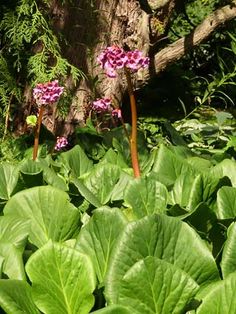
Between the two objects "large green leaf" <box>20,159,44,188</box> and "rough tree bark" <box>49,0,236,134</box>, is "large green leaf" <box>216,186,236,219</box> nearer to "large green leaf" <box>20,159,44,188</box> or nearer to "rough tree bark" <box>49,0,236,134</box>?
"large green leaf" <box>20,159,44,188</box>

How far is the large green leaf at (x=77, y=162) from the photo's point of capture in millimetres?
2262

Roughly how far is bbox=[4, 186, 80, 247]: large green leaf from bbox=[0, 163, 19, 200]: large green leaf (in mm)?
214

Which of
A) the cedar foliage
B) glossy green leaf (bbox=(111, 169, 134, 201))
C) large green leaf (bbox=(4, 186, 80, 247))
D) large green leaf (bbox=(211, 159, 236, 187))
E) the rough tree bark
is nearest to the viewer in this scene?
large green leaf (bbox=(4, 186, 80, 247))

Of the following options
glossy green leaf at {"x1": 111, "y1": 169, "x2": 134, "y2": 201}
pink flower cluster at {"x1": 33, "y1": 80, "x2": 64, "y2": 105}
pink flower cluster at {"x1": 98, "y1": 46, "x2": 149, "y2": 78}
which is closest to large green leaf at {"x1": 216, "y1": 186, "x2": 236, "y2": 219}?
glossy green leaf at {"x1": 111, "y1": 169, "x2": 134, "y2": 201}

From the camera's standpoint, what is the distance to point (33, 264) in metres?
1.31

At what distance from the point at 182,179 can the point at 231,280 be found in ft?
2.10

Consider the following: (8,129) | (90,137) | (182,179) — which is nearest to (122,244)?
(182,179)

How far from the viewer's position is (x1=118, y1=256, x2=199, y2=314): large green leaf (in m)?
1.21

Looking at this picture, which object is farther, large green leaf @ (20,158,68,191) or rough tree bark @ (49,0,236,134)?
rough tree bark @ (49,0,236,134)

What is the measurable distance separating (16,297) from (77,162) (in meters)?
1.11

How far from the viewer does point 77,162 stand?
231cm

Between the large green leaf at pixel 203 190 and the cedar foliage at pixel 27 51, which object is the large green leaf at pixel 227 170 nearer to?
the large green leaf at pixel 203 190

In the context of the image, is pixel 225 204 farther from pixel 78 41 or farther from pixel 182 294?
pixel 78 41

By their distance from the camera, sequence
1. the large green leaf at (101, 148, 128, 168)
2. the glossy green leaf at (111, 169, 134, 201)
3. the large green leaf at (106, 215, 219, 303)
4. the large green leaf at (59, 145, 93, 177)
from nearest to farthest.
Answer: the large green leaf at (106, 215, 219, 303) → the glossy green leaf at (111, 169, 134, 201) → the large green leaf at (59, 145, 93, 177) → the large green leaf at (101, 148, 128, 168)
